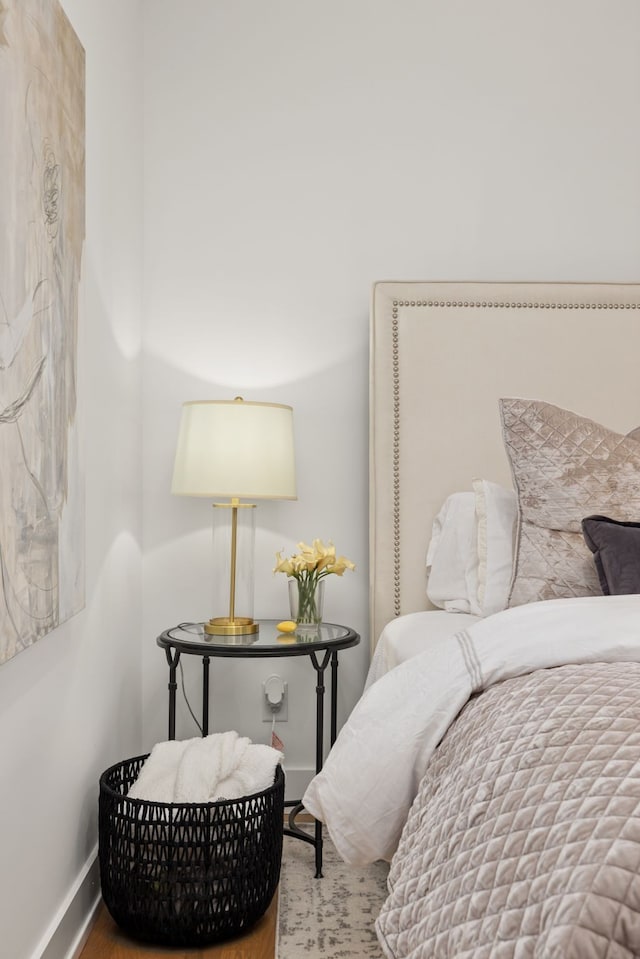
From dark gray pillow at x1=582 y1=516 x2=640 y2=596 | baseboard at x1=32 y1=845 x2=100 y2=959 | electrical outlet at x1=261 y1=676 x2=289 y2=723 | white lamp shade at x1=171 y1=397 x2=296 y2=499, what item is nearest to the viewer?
baseboard at x1=32 y1=845 x2=100 y2=959

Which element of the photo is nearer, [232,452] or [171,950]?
[171,950]

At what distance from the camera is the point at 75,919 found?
1.84 meters

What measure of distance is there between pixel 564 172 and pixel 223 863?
90.1 inches

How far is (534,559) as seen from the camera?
80.8 inches

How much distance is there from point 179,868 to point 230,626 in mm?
658

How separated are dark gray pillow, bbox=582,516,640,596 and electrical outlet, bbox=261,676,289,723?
45.0 inches

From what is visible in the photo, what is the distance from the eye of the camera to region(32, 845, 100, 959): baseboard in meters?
1.66

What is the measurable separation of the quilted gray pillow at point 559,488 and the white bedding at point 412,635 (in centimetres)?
19

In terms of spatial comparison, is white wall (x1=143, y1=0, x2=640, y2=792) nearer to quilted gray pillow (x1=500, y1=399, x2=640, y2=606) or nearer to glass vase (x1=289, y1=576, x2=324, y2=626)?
glass vase (x1=289, y1=576, x2=324, y2=626)

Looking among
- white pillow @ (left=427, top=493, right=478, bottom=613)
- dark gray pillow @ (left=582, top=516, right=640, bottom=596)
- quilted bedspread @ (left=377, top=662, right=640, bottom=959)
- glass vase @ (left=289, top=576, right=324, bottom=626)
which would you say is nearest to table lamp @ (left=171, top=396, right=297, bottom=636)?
glass vase @ (left=289, top=576, right=324, bottom=626)

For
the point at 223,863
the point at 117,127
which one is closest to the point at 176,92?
the point at 117,127

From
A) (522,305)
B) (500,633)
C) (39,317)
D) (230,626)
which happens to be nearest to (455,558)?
(230,626)

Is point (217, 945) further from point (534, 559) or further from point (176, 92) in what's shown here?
point (176, 92)

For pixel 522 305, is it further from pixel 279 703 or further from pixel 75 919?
pixel 75 919
